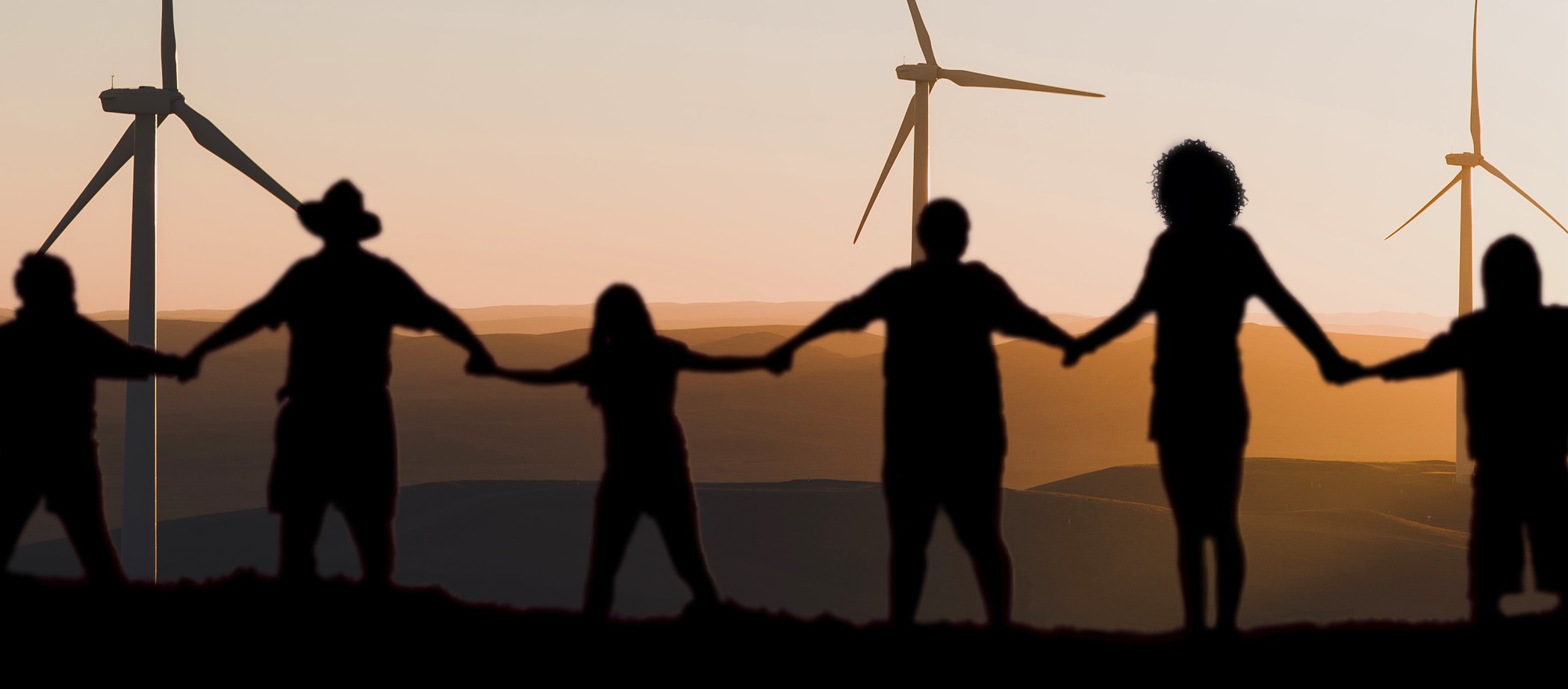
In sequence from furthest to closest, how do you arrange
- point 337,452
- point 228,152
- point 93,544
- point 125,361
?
point 228,152
point 125,361
point 93,544
point 337,452

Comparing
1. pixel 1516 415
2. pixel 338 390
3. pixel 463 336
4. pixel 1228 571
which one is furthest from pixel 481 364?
pixel 1516 415

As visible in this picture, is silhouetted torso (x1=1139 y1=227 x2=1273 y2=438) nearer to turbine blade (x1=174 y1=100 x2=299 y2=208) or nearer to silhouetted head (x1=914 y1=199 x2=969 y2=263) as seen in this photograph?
silhouetted head (x1=914 y1=199 x2=969 y2=263)

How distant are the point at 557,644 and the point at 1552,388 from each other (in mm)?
5965

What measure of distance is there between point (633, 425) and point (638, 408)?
11cm

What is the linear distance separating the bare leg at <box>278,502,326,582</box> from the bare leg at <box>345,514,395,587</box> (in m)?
0.21

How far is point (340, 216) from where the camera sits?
26.7ft

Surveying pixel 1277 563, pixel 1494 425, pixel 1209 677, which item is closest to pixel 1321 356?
pixel 1494 425

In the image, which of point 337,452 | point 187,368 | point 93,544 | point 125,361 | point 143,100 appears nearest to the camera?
point 337,452

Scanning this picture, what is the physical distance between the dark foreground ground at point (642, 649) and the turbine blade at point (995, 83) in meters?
23.8

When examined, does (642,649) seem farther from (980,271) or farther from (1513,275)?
(1513,275)

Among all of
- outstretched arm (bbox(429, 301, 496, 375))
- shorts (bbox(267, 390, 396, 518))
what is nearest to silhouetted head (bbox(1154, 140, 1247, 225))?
outstretched arm (bbox(429, 301, 496, 375))

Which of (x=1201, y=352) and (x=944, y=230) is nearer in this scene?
(x=1201, y=352)

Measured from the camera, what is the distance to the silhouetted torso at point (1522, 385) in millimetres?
7871

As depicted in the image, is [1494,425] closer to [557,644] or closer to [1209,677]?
[1209,677]
